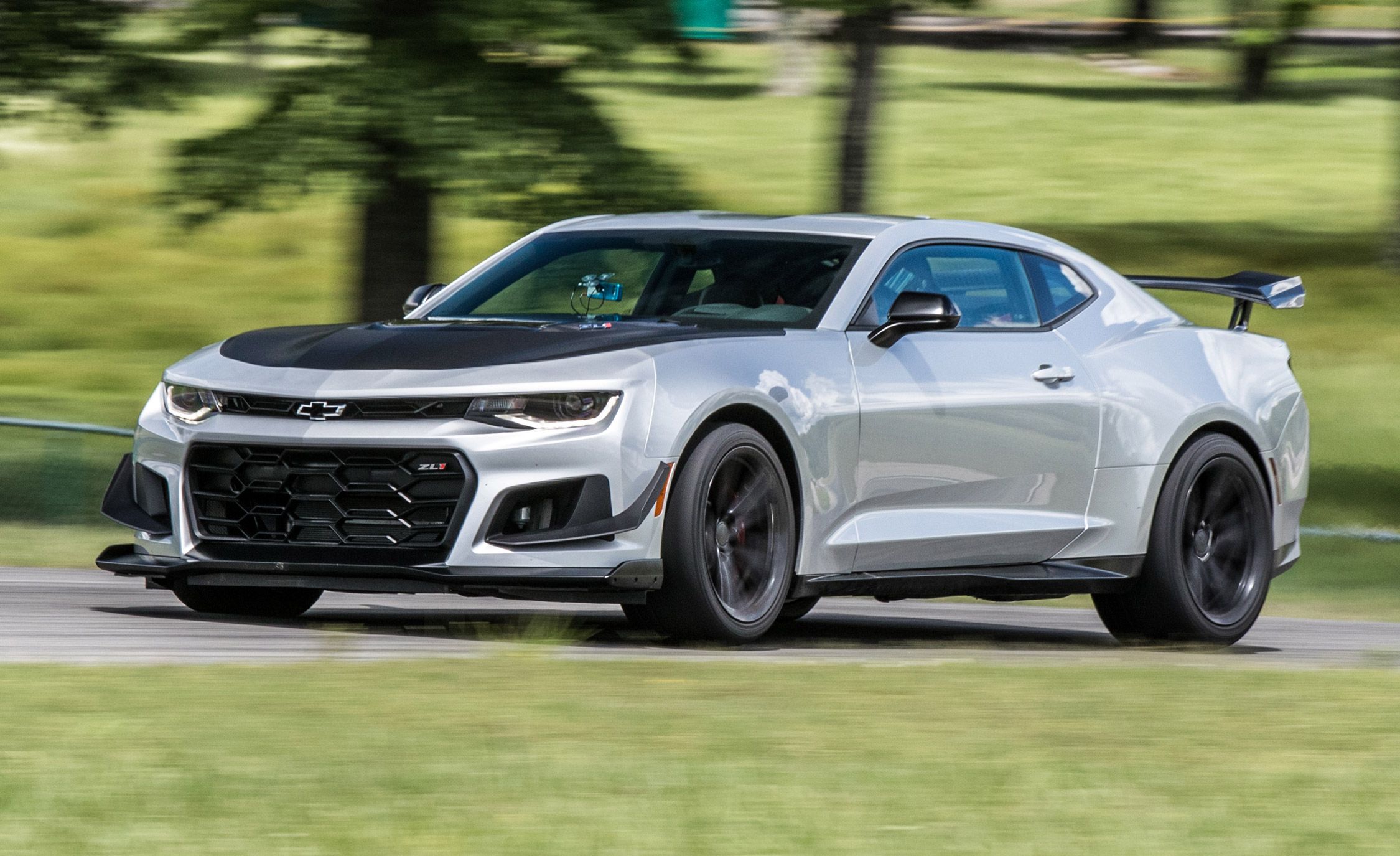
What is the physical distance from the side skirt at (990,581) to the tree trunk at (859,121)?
11673 mm

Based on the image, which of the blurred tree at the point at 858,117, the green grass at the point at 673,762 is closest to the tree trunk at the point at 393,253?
the blurred tree at the point at 858,117

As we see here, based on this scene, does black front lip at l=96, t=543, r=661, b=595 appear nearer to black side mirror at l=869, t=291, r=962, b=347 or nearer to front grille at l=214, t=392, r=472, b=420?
front grille at l=214, t=392, r=472, b=420

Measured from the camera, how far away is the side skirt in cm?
802

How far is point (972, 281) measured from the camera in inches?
349

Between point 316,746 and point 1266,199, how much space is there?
3083 cm

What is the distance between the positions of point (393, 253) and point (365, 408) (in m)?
8.29

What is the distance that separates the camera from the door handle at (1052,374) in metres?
8.69

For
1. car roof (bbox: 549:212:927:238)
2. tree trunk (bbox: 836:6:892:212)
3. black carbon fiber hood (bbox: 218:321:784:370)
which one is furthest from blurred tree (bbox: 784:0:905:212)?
black carbon fiber hood (bbox: 218:321:784:370)

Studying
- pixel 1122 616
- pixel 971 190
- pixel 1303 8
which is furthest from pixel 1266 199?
pixel 1122 616

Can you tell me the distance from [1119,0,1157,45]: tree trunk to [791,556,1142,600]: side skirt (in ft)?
175

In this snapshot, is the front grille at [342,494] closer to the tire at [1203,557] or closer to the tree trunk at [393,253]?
the tire at [1203,557]

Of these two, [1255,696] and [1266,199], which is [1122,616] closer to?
[1255,696]

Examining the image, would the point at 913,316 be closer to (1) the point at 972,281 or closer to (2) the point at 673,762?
(1) the point at 972,281

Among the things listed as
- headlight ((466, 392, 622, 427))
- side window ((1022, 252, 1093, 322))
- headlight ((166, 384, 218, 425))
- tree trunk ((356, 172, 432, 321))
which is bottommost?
tree trunk ((356, 172, 432, 321))
